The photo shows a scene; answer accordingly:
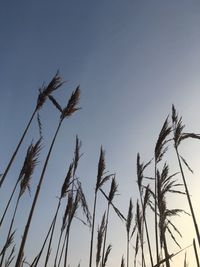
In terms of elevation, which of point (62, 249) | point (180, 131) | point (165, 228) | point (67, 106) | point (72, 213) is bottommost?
point (165, 228)

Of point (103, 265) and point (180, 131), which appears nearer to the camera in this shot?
point (180, 131)

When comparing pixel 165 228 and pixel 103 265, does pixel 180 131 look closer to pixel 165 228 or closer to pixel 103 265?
pixel 165 228

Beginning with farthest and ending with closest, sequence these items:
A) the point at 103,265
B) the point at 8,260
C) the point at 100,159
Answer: the point at 103,265, the point at 8,260, the point at 100,159

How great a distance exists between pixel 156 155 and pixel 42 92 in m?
2.84

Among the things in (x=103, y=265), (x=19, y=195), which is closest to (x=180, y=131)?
(x=19, y=195)

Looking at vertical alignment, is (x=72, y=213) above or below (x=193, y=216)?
above

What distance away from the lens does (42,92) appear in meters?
5.45

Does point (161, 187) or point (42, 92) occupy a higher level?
point (42, 92)

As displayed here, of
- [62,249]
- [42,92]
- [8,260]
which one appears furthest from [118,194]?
[42,92]

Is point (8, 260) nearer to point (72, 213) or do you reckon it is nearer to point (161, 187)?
point (72, 213)

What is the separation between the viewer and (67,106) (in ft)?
18.9

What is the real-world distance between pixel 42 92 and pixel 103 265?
6661 mm

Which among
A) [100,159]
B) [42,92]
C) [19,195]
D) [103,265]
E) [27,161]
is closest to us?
[42,92]

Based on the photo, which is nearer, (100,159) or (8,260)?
(100,159)
